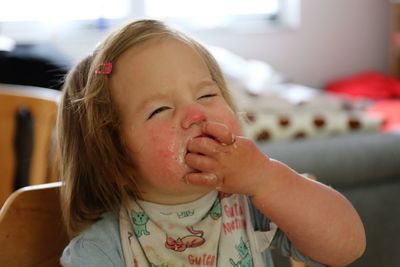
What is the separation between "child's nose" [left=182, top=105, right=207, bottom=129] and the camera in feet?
2.54

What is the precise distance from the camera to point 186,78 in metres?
0.82

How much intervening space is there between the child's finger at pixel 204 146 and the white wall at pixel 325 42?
10.9 ft

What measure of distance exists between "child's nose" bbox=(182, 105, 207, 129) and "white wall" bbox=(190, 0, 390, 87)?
328 centimetres

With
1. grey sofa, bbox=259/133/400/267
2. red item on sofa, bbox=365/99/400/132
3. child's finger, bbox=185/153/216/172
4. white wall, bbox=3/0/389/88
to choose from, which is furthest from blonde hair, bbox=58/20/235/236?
white wall, bbox=3/0/389/88

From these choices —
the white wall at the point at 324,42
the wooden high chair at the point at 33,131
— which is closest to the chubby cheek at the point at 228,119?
the wooden high chair at the point at 33,131

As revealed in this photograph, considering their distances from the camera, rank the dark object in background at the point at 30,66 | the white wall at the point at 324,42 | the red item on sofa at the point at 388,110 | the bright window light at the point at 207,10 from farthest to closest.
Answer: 1. the white wall at the point at 324,42
2. the bright window light at the point at 207,10
3. the red item on sofa at the point at 388,110
4. the dark object in background at the point at 30,66

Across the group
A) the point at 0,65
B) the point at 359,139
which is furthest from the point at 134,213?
the point at 0,65

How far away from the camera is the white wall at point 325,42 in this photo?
13.6 feet

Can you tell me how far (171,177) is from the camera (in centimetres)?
79

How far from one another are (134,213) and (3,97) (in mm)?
800

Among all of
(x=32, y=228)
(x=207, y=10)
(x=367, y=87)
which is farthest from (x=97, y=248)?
(x=207, y=10)

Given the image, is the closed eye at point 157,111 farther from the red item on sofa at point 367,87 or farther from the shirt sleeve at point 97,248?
the red item on sofa at point 367,87

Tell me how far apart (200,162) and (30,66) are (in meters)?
1.77

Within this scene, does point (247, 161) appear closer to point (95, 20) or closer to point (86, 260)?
point (86, 260)
